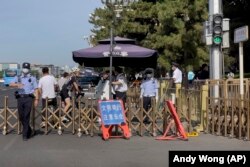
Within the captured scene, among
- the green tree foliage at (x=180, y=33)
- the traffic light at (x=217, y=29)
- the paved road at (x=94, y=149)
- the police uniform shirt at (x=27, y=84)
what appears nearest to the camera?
the paved road at (x=94, y=149)

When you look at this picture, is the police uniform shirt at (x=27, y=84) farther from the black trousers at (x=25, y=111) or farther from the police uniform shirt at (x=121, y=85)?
the police uniform shirt at (x=121, y=85)

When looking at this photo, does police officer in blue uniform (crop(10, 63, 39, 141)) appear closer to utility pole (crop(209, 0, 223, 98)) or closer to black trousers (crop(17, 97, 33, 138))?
black trousers (crop(17, 97, 33, 138))

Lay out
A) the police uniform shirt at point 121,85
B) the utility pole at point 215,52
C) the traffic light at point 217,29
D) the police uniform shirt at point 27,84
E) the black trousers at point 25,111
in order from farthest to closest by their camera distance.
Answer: the police uniform shirt at point 121,85
the utility pole at point 215,52
the traffic light at point 217,29
the police uniform shirt at point 27,84
the black trousers at point 25,111

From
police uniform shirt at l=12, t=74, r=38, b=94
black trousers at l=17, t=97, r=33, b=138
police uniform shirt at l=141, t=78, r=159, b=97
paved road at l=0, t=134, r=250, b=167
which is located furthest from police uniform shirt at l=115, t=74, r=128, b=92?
black trousers at l=17, t=97, r=33, b=138

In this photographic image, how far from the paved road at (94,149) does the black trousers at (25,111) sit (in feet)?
0.90

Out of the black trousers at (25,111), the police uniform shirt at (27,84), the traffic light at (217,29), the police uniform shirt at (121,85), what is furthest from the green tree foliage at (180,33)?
the black trousers at (25,111)

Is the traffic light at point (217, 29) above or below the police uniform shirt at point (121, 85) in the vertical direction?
above

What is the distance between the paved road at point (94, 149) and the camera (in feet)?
33.6

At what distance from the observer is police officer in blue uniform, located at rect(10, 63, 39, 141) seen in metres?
13.5

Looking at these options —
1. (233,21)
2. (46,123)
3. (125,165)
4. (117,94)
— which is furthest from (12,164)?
(233,21)

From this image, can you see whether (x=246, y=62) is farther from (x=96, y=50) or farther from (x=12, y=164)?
(x=12, y=164)

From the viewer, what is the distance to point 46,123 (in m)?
14.6

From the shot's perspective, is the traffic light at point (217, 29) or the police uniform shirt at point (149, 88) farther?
the police uniform shirt at point (149, 88)

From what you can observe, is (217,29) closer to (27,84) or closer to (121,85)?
(121,85)
